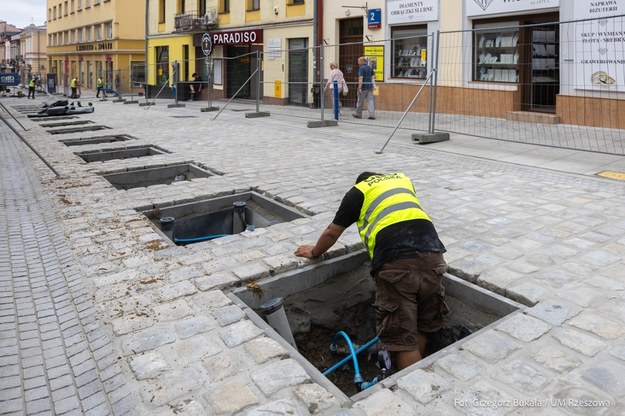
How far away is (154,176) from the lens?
8.84 metres

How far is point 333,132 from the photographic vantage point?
13391mm

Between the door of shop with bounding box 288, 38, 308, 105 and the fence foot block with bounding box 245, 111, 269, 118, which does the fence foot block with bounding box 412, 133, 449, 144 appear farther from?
the door of shop with bounding box 288, 38, 308, 105

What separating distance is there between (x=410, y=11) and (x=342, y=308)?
14041mm

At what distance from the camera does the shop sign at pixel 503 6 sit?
515 inches

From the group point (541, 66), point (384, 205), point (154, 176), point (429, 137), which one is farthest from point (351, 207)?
point (541, 66)

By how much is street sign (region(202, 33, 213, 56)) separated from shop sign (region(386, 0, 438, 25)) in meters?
11.9

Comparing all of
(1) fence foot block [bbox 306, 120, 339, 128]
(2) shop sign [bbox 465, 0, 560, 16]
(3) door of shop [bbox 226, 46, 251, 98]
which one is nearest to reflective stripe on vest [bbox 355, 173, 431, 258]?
(1) fence foot block [bbox 306, 120, 339, 128]

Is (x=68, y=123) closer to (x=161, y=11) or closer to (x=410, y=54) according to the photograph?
(x=410, y=54)

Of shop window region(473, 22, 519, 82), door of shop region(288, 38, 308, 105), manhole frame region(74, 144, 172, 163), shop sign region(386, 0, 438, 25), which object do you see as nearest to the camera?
manhole frame region(74, 144, 172, 163)

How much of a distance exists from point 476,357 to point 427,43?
14.3 m

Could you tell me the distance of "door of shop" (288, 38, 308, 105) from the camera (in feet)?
71.3

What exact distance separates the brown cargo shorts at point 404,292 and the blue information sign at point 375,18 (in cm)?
1537

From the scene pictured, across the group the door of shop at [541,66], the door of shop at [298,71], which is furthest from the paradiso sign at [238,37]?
the door of shop at [541,66]

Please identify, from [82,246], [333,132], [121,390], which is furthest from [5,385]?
[333,132]
